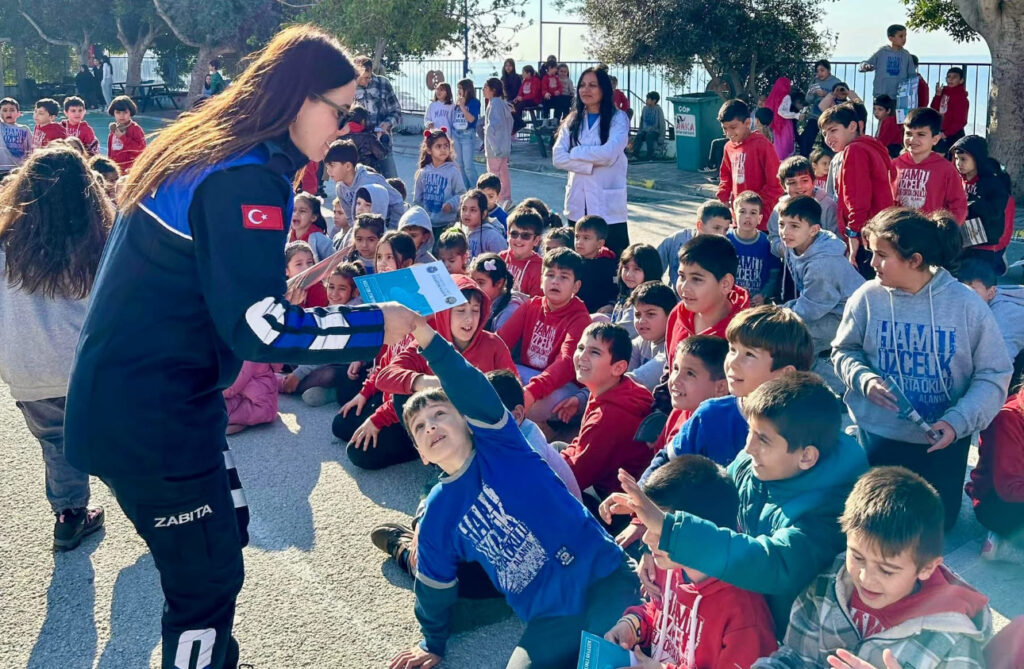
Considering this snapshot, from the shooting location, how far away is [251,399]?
5852 mm

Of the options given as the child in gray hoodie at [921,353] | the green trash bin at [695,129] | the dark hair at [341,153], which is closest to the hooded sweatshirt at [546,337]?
the child in gray hoodie at [921,353]

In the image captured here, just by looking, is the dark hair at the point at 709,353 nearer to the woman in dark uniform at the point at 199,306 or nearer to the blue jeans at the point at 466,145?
the woman in dark uniform at the point at 199,306

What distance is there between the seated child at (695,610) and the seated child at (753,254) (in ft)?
12.0

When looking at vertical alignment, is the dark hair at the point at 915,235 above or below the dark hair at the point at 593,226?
above

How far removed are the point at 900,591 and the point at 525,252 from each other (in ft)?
15.2

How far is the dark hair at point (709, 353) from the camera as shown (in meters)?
4.02

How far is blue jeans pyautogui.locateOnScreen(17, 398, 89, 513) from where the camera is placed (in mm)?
4355

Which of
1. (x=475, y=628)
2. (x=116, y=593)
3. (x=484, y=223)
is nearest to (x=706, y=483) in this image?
(x=475, y=628)

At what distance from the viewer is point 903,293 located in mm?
4008

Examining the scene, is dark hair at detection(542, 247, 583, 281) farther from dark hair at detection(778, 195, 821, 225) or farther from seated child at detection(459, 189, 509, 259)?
seated child at detection(459, 189, 509, 259)

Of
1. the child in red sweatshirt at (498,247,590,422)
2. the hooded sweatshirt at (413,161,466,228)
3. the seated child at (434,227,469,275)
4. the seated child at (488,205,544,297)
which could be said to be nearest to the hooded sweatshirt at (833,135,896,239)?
the seated child at (488,205,544,297)

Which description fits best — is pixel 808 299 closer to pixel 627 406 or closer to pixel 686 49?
pixel 627 406

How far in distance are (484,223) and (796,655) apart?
5606 millimetres

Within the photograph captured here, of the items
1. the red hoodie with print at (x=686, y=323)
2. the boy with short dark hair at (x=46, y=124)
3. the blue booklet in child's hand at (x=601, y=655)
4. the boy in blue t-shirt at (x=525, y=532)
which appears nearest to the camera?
the blue booklet in child's hand at (x=601, y=655)
